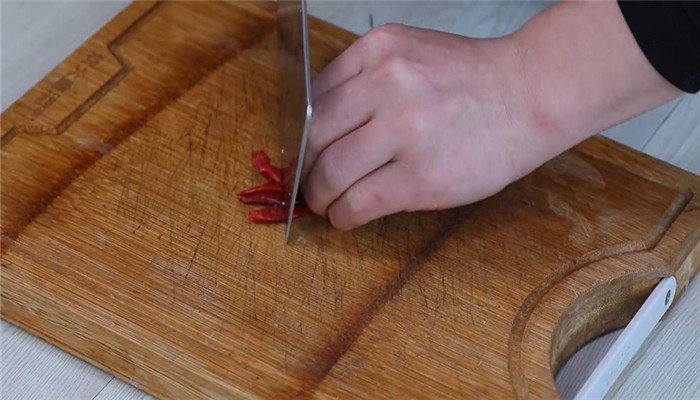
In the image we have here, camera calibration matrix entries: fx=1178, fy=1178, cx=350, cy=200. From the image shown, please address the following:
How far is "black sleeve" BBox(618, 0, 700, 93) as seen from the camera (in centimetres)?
106

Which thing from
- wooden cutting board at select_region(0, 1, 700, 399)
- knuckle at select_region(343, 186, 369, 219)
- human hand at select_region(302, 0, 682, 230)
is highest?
human hand at select_region(302, 0, 682, 230)

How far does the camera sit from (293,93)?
1279 millimetres

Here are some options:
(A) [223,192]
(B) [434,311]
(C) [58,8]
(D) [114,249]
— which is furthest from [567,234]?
(C) [58,8]

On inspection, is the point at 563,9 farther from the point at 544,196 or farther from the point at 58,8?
the point at 58,8

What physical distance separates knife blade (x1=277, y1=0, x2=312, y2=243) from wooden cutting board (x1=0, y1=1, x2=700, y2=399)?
0.03m

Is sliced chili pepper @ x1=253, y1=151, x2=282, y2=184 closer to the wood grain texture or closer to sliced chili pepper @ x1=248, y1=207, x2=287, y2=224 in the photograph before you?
sliced chili pepper @ x1=248, y1=207, x2=287, y2=224

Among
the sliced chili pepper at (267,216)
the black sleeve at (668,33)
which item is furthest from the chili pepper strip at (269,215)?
the black sleeve at (668,33)

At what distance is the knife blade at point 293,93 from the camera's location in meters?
1.17

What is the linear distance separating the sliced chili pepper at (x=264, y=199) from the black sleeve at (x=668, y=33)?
414 millimetres

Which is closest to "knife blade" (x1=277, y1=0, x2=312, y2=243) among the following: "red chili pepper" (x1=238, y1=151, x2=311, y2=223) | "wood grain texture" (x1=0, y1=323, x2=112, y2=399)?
"red chili pepper" (x1=238, y1=151, x2=311, y2=223)

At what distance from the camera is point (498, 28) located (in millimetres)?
1596

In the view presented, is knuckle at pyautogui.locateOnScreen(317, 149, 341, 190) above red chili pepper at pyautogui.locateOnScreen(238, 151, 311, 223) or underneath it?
above

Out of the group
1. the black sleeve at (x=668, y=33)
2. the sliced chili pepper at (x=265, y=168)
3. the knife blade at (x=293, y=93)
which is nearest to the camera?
the black sleeve at (x=668, y=33)

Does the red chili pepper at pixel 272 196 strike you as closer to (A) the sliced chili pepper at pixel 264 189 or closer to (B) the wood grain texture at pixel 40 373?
(A) the sliced chili pepper at pixel 264 189
